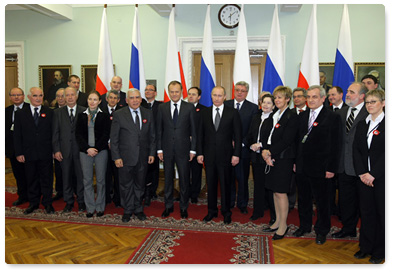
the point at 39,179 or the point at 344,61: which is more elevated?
the point at 344,61

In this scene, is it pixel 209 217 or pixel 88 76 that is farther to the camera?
pixel 88 76

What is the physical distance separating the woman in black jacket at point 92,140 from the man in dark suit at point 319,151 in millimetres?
2187

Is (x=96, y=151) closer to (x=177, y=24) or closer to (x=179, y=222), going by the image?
(x=179, y=222)

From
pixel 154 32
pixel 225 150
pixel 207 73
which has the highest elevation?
pixel 154 32

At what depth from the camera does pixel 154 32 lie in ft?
22.1

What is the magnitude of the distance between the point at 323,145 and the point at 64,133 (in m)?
2.95

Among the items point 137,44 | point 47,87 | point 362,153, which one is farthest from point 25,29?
point 362,153

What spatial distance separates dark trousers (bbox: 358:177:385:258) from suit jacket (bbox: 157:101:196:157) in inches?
73.2

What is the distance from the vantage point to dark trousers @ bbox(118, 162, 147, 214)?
367cm

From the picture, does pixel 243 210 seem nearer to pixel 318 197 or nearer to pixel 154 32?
pixel 318 197

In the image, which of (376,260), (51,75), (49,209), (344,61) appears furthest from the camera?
(51,75)

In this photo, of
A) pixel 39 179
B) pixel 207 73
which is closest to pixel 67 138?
pixel 39 179

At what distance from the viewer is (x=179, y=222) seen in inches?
146

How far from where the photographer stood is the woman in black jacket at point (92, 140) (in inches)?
146
